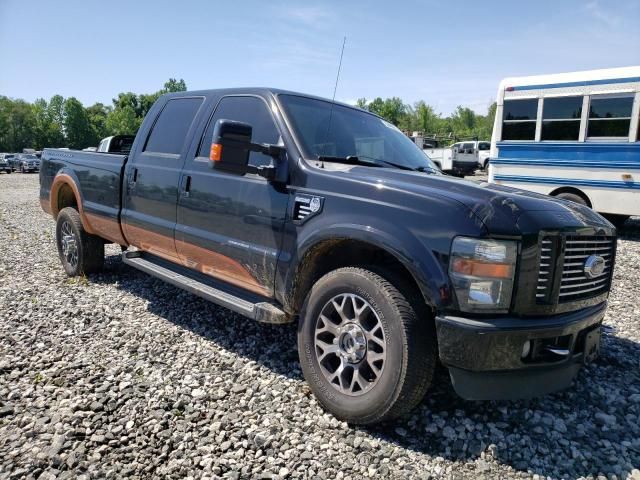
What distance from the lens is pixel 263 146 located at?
3025 millimetres

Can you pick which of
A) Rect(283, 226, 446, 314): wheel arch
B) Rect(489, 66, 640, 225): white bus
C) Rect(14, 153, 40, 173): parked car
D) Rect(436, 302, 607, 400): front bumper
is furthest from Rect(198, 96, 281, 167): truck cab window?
Rect(14, 153, 40, 173): parked car

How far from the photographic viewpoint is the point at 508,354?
237cm

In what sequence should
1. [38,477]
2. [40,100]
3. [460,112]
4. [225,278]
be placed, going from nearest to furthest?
[38,477]
[225,278]
[460,112]
[40,100]

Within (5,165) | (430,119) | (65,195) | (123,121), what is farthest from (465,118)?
(65,195)

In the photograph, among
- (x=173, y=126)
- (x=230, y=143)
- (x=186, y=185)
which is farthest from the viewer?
(x=173, y=126)

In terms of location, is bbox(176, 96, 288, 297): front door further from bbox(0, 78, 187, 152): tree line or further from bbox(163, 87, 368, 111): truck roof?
bbox(0, 78, 187, 152): tree line

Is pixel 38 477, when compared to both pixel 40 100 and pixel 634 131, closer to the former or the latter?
pixel 634 131

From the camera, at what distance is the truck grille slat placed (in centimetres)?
245

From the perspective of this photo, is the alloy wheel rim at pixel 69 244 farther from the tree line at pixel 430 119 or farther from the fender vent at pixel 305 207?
the tree line at pixel 430 119

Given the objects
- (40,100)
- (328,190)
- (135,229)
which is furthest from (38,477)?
(40,100)

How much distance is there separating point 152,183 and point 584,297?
356cm

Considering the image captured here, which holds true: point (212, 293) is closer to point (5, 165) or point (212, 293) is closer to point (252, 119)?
point (252, 119)

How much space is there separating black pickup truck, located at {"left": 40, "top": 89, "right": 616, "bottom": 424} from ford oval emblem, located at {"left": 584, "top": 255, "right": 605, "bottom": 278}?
0.01m

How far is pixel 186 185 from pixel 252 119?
809mm
